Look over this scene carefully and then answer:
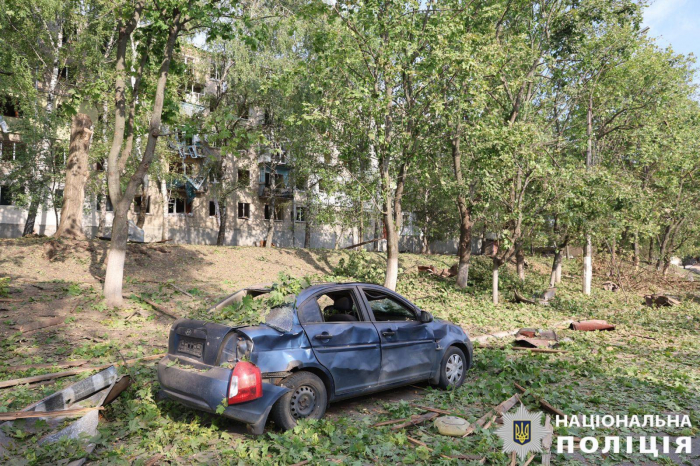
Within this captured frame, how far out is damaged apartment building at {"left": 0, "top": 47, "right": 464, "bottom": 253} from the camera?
2809 centimetres

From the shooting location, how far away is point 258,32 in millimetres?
11164

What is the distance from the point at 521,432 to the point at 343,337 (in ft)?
7.90

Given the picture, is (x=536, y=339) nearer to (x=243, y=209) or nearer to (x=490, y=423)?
(x=490, y=423)

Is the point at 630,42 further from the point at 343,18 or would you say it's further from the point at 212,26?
the point at 212,26

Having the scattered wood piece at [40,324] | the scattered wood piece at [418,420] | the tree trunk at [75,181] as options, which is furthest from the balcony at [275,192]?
the scattered wood piece at [418,420]

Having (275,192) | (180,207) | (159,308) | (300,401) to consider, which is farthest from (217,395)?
(180,207)

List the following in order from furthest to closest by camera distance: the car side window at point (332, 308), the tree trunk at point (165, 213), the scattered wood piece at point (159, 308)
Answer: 1. the tree trunk at point (165, 213)
2. the scattered wood piece at point (159, 308)
3. the car side window at point (332, 308)

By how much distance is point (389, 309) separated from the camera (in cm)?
678

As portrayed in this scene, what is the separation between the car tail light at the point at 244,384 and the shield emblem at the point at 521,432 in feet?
7.82

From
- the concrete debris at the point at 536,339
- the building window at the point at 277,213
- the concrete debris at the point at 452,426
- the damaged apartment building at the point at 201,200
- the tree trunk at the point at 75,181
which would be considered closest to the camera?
the concrete debris at the point at 452,426

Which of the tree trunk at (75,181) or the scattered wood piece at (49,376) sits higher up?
the tree trunk at (75,181)

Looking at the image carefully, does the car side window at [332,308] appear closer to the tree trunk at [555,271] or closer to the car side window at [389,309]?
the car side window at [389,309]

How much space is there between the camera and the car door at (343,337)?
17.6ft

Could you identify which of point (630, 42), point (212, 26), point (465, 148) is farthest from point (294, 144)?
point (630, 42)
